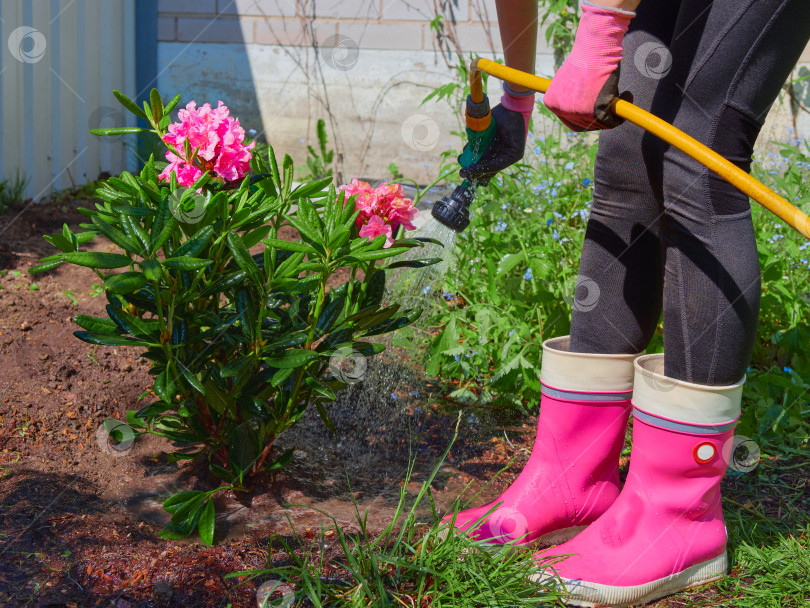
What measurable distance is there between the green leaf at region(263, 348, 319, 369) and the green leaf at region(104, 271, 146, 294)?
28 cm

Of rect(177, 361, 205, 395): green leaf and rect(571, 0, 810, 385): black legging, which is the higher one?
rect(571, 0, 810, 385): black legging

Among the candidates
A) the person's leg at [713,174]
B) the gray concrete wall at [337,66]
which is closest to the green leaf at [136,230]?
the person's leg at [713,174]

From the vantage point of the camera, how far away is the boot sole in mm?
1396

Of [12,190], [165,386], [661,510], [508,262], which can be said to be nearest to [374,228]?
[165,386]

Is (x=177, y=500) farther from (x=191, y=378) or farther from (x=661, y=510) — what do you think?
(x=661, y=510)

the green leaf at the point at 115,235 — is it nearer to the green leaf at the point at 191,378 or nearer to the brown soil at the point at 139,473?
the green leaf at the point at 191,378

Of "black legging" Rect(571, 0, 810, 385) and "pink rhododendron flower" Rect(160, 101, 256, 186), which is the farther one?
"pink rhododendron flower" Rect(160, 101, 256, 186)

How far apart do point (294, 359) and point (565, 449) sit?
0.61 metres

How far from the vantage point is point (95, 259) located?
4.09ft

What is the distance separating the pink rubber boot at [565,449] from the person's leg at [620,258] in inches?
2.1

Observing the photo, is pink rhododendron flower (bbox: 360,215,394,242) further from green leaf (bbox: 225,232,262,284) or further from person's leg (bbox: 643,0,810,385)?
person's leg (bbox: 643,0,810,385)

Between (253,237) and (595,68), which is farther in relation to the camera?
(253,237)

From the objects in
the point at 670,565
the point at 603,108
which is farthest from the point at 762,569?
the point at 603,108

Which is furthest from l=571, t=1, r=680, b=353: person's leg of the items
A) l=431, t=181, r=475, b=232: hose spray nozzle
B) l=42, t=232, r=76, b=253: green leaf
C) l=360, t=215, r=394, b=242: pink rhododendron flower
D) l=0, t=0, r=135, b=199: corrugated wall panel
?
l=0, t=0, r=135, b=199: corrugated wall panel
